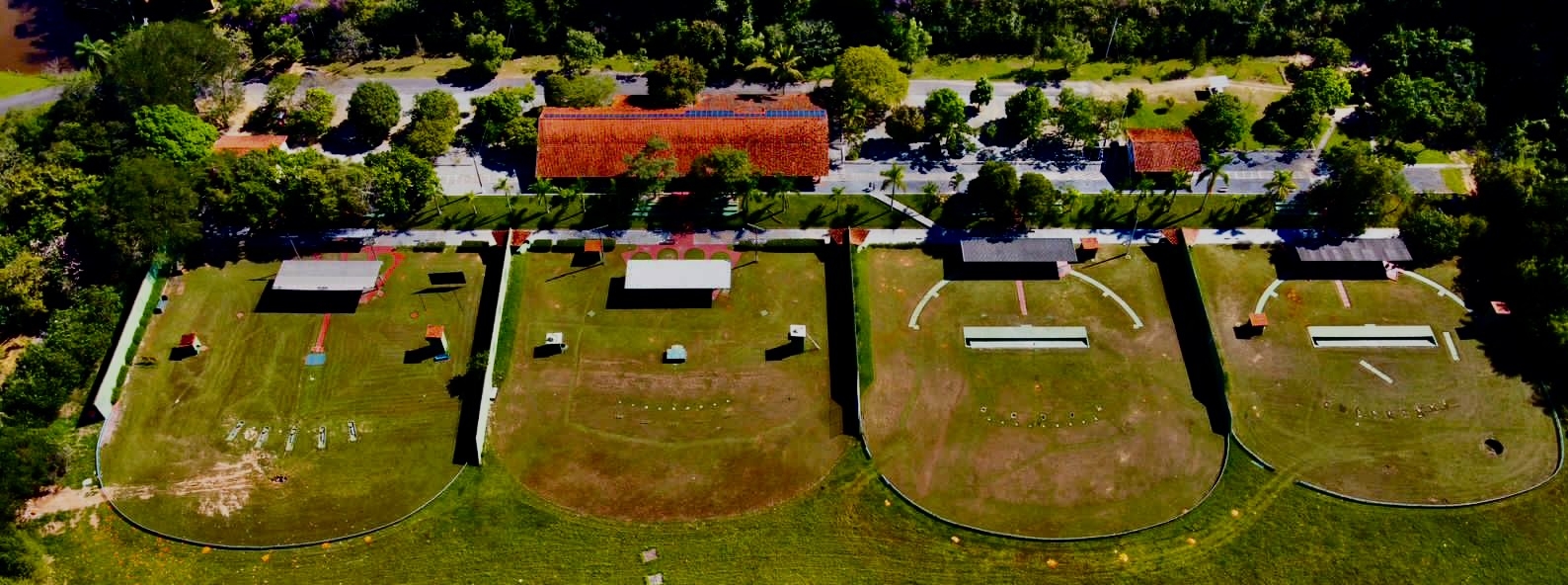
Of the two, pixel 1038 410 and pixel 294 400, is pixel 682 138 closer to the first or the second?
pixel 294 400

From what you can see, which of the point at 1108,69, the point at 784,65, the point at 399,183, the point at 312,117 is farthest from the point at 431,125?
the point at 1108,69

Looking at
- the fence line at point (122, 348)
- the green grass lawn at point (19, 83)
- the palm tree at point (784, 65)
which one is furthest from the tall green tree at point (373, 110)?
the palm tree at point (784, 65)

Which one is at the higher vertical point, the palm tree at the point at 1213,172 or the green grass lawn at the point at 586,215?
the palm tree at the point at 1213,172

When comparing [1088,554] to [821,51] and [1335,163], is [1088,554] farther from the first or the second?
[821,51]

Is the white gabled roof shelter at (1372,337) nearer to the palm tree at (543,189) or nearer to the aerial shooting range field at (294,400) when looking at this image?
the palm tree at (543,189)

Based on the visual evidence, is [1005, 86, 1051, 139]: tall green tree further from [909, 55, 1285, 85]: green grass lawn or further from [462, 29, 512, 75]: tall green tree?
[462, 29, 512, 75]: tall green tree

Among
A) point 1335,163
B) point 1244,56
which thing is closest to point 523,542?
point 1335,163
